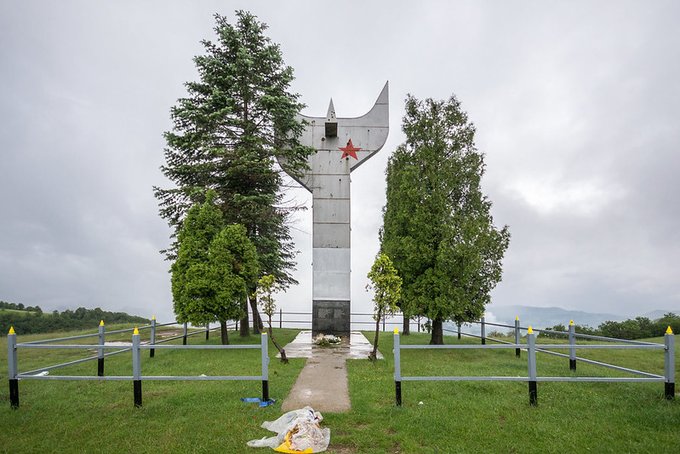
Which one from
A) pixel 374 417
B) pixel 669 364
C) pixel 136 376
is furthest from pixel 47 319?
pixel 669 364

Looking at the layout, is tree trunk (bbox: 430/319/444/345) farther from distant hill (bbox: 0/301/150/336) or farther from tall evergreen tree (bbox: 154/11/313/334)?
distant hill (bbox: 0/301/150/336)

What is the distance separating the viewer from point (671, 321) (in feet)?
70.1

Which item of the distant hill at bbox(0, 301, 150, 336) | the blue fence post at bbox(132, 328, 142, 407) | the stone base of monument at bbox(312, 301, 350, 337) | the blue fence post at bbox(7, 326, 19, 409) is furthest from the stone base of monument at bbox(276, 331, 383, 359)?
the distant hill at bbox(0, 301, 150, 336)

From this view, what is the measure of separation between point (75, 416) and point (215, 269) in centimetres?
819

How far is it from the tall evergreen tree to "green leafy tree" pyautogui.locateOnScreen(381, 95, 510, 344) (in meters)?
4.81

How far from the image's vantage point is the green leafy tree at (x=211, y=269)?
613 inches

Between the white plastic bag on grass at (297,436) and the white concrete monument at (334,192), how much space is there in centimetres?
1117

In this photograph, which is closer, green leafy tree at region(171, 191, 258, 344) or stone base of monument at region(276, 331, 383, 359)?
stone base of monument at region(276, 331, 383, 359)

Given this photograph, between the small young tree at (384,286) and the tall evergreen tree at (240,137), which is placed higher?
the tall evergreen tree at (240,137)

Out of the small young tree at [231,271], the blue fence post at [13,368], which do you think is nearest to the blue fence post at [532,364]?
the blue fence post at [13,368]

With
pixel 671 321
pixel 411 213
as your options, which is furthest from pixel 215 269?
pixel 671 321

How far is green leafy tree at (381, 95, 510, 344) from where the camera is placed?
15.3 meters

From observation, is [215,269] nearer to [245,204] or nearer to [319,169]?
[245,204]

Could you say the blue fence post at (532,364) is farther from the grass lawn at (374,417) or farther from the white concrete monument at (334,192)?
the white concrete monument at (334,192)
